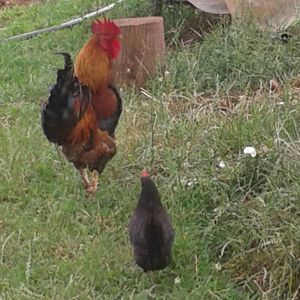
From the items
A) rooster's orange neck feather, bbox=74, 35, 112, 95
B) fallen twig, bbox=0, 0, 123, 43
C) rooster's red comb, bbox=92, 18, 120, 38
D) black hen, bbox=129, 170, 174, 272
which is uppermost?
rooster's red comb, bbox=92, 18, 120, 38

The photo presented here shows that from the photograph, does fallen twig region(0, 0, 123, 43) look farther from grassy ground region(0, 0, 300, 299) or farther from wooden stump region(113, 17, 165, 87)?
wooden stump region(113, 17, 165, 87)

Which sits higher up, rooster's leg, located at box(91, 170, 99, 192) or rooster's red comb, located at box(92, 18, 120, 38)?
rooster's red comb, located at box(92, 18, 120, 38)

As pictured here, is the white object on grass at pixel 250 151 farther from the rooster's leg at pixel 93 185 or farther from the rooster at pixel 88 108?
the rooster's leg at pixel 93 185

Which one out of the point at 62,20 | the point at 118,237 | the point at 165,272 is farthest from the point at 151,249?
the point at 62,20

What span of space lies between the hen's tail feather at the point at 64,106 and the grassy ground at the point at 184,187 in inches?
21.9

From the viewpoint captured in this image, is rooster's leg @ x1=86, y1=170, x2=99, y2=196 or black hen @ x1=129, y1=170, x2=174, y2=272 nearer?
black hen @ x1=129, y1=170, x2=174, y2=272

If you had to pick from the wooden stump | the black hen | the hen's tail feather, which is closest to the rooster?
the hen's tail feather

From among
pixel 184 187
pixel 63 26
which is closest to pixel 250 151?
pixel 184 187

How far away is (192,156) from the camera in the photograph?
17.8 feet

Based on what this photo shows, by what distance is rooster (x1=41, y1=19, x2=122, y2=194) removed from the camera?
4.95 metres

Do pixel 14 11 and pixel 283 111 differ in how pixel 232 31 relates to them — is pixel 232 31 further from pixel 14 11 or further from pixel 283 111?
pixel 14 11

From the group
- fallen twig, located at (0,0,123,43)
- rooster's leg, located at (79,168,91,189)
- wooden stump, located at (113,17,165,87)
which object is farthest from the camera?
fallen twig, located at (0,0,123,43)

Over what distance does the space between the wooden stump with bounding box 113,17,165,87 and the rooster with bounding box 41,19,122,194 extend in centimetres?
177

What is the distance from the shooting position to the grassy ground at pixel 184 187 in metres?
4.42
